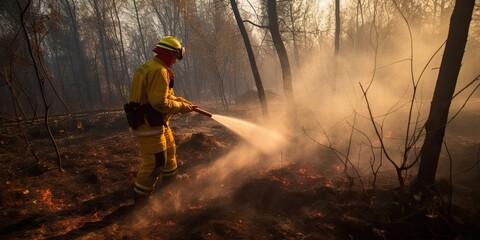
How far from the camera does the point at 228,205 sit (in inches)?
149

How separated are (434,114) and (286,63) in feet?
19.4

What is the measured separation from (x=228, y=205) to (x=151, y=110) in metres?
1.74

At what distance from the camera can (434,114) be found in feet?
10.4

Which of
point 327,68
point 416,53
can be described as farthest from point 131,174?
point 327,68

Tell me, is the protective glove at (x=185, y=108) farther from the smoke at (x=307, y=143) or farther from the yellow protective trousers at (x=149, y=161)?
the smoke at (x=307, y=143)

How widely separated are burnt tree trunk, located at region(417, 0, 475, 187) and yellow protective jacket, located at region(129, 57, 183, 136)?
317 cm

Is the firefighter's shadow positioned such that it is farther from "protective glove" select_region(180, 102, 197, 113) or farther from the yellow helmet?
the yellow helmet

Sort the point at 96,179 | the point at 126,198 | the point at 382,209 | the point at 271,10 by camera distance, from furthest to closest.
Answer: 1. the point at 271,10
2. the point at 96,179
3. the point at 126,198
4. the point at 382,209

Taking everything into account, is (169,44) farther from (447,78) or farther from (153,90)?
(447,78)

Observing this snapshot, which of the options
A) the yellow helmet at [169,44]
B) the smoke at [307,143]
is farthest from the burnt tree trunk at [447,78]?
the yellow helmet at [169,44]

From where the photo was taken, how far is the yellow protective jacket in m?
3.45

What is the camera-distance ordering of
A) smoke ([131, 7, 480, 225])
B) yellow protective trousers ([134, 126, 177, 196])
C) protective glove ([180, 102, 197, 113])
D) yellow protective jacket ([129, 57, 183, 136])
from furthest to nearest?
smoke ([131, 7, 480, 225]) < protective glove ([180, 102, 197, 113]) < yellow protective trousers ([134, 126, 177, 196]) < yellow protective jacket ([129, 57, 183, 136])

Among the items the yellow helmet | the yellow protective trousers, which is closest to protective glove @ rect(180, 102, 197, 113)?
the yellow protective trousers

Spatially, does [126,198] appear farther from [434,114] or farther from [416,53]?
[416,53]
